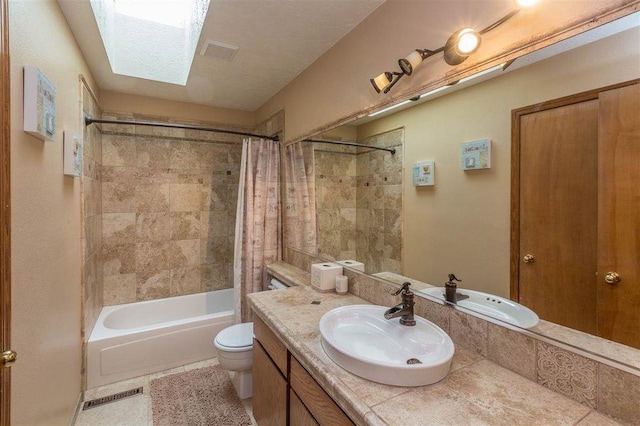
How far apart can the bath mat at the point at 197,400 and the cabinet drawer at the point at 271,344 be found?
0.73 metres

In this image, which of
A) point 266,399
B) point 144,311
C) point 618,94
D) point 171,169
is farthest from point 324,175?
point 144,311

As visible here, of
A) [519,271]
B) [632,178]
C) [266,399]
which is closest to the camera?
[632,178]

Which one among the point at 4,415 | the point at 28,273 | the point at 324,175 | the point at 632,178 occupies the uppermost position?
the point at 324,175

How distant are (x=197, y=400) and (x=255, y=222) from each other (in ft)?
4.68

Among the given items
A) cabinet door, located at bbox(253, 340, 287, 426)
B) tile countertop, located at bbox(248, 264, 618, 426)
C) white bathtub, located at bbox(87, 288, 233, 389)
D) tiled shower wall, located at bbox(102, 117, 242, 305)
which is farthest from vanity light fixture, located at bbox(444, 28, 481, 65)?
tiled shower wall, located at bbox(102, 117, 242, 305)

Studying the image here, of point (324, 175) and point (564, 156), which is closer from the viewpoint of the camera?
point (564, 156)

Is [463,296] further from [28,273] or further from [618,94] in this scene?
[28,273]

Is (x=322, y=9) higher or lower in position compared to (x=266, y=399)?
higher

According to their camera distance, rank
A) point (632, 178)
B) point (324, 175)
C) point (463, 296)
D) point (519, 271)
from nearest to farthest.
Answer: point (632, 178), point (519, 271), point (463, 296), point (324, 175)

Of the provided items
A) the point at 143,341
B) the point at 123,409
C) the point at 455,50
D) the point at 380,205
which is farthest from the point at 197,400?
the point at 455,50

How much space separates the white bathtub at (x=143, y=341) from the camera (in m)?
2.27

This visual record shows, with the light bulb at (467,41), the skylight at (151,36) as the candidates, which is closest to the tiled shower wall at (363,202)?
the light bulb at (467,41)

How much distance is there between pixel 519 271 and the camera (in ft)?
3.52

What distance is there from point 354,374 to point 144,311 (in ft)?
9.37
